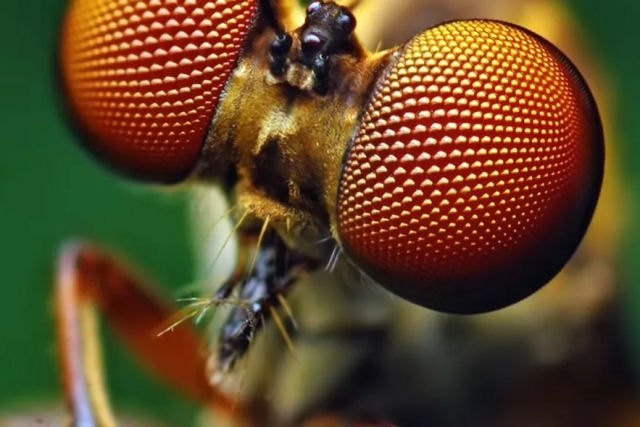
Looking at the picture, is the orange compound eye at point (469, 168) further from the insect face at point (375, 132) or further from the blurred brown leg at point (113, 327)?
the blurred brown leg at point (113, 327)

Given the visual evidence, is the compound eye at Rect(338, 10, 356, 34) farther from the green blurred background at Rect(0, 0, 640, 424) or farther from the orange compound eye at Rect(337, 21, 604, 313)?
the green blurred background at Rect(0, 0, 640, 424)

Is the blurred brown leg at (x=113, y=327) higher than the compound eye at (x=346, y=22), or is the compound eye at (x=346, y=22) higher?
the compound eye at (x=346, y=22)

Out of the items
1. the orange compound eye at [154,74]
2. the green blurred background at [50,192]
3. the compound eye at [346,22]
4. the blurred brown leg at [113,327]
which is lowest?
the green blurred background at [50,192]

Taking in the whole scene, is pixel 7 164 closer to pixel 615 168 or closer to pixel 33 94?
pixel 33 94

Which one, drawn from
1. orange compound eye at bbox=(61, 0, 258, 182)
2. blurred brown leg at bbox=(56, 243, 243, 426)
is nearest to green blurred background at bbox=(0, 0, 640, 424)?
blurred brown leg at bbox=(56, 243, 243, 426)

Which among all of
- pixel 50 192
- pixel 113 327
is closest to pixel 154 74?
pixel 113 327

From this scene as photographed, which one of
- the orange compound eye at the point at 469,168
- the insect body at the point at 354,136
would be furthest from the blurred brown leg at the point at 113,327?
the orange compound eye at the point at 469,168

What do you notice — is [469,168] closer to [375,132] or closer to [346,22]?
[375,132]
